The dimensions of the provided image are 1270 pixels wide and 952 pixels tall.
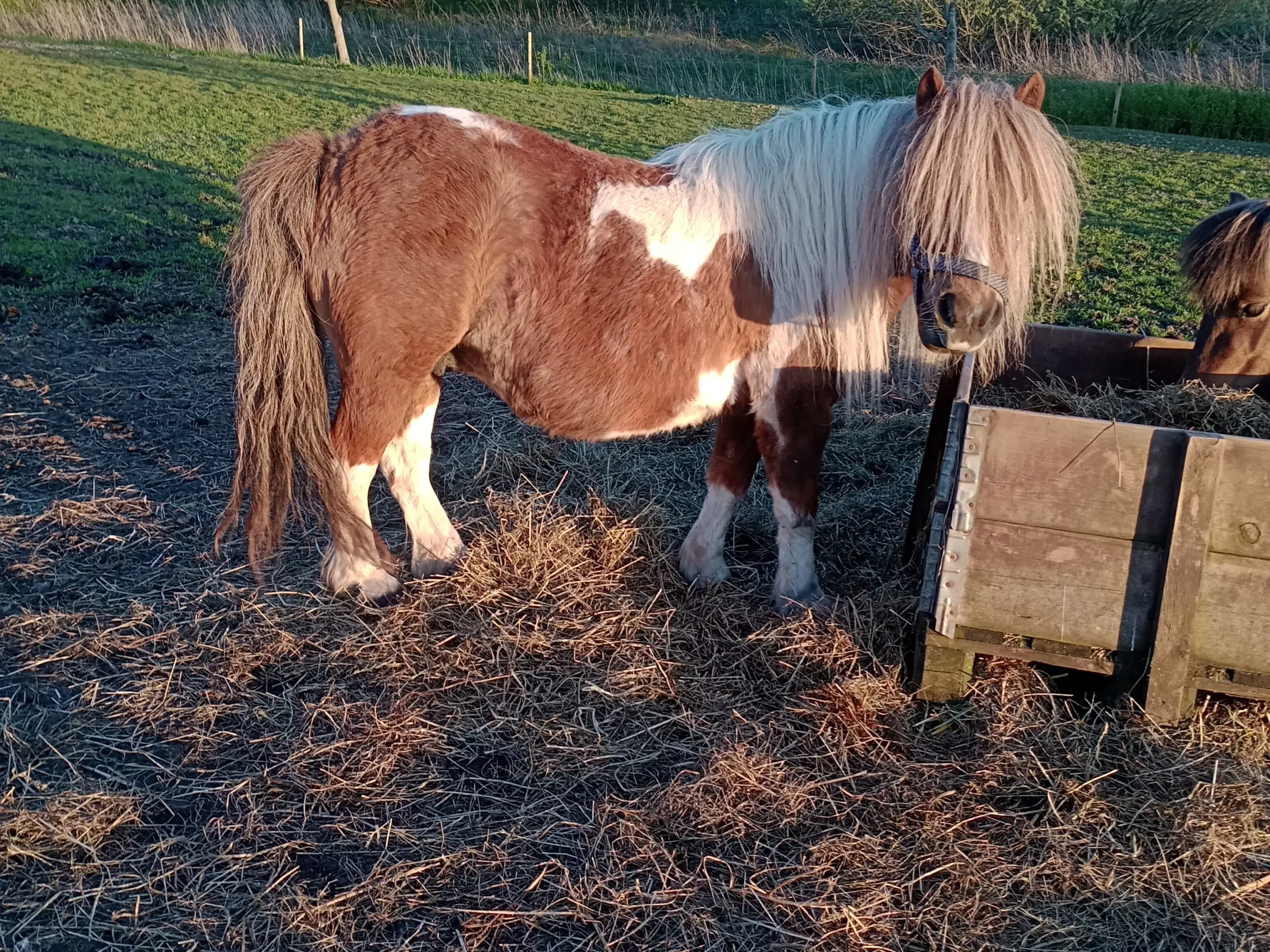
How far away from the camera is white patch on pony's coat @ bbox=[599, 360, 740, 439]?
118 inches

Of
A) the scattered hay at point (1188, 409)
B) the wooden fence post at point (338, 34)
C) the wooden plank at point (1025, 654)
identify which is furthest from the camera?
the wooden fence post at point (338, 34)

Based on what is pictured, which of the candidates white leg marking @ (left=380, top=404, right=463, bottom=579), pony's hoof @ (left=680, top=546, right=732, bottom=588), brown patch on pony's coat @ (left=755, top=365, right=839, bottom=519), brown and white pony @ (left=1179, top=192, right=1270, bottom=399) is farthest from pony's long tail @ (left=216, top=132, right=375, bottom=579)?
brown and white pony @ (left=1179, top=192, right=1270, bottom=399)

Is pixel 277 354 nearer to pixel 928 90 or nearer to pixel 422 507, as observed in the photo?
pixel 422 507

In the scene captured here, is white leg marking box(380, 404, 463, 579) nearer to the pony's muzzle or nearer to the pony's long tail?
the pony's long tail

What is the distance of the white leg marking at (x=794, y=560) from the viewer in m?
3.13

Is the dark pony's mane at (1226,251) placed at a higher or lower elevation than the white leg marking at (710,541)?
higher

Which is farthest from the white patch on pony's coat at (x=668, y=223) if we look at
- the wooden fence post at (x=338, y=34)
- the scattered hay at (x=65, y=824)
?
the wooden fence post at (x=338, y=34)

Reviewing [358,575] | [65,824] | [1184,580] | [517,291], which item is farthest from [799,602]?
[65,824]

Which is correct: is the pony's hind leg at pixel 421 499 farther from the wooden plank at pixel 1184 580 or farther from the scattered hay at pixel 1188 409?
the wooden plank at pixel 1184 580

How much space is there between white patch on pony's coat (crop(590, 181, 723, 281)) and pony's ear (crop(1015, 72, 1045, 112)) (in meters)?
0.95

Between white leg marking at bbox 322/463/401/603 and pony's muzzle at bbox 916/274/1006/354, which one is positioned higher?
pony's muzzle at bbox 916/274/1006/354

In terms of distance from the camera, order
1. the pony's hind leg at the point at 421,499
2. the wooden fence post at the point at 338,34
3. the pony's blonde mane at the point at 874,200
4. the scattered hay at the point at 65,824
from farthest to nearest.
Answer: the wooden fence post at the point at 338,34
the pony's hind leg at the point at 421,499
the pony's blonde mane at the point at 874,200
the scattered hay at the point at 65,824

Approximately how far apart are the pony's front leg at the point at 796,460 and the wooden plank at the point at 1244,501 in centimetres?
116

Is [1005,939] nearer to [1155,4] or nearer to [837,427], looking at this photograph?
[837,427]
